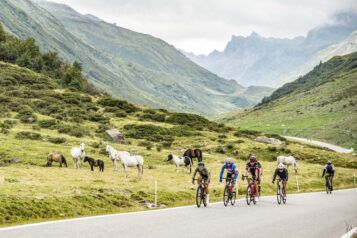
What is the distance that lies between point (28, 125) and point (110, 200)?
47.2 m

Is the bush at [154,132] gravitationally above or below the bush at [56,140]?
above

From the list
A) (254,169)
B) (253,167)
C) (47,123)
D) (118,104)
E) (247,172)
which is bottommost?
(247,172)

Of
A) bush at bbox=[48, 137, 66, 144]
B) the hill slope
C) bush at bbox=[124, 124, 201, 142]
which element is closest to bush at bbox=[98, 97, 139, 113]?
the hill slope

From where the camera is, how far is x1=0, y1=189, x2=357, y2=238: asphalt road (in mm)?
13312

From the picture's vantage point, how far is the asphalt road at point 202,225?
13312 mm

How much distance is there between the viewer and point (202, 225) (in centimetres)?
1512

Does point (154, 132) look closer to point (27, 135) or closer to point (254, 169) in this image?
point (27, 135)

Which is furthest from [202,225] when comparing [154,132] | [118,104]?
[118,104]

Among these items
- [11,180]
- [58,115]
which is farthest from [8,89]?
[11,180]

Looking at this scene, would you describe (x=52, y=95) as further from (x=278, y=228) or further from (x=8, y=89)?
(x=278, y=228)

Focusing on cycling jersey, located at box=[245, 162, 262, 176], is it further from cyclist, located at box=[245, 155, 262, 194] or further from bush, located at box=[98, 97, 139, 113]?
bush, located at box=[98, 97, 139, 113]

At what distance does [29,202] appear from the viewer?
18.4 m

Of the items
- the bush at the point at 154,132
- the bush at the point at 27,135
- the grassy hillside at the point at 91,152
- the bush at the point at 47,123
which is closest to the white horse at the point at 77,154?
the grassy hillside at the point at 91,152

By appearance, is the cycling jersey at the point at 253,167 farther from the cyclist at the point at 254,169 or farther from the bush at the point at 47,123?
the bush at the point at 47,123
